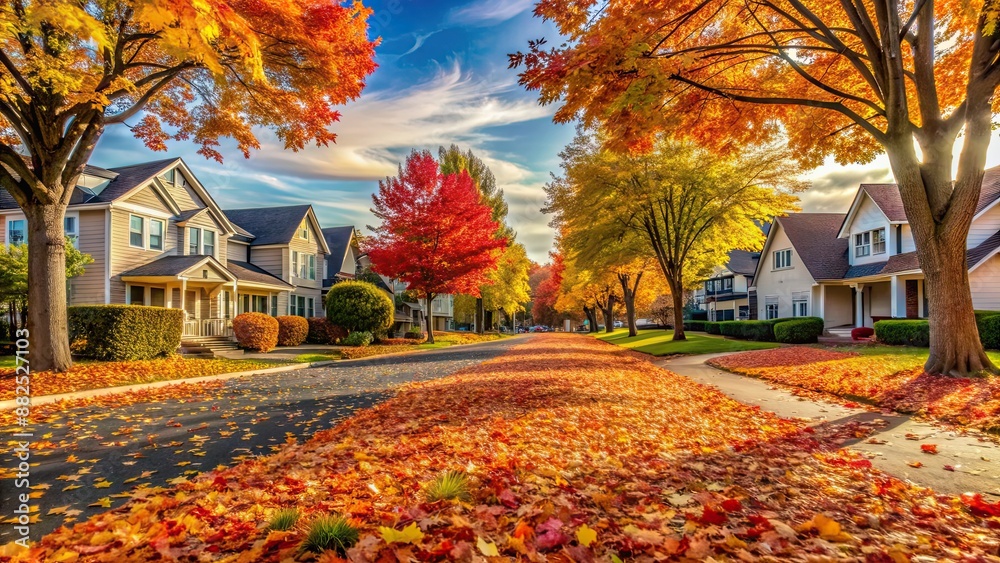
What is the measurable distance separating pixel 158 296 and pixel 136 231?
3.26 meters

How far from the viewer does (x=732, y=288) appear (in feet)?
175

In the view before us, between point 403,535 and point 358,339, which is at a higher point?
point 403,535

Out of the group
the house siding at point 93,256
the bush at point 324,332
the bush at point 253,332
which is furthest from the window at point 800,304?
the house siding at point 93,256

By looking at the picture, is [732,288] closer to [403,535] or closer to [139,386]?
[139,386]

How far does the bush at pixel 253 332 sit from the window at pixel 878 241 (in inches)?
1272

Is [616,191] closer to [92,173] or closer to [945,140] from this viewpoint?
[945,140]

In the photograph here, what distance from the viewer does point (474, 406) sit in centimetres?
729

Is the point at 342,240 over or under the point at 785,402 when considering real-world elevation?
over

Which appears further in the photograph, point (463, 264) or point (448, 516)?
point (463, 264)

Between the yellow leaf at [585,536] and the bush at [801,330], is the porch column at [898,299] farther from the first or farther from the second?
the yellow leaf at [585,536]

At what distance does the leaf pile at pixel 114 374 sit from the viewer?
9523 mm

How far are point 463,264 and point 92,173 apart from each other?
18068 millimetres

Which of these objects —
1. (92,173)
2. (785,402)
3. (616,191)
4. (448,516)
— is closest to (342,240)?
(92,173)

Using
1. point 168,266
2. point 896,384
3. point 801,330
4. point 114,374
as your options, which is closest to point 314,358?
point 114,374
